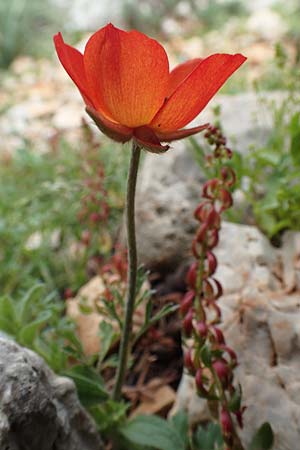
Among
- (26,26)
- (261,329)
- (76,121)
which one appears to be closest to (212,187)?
(261,329)

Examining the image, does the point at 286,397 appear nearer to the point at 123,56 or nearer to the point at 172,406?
the point at 172,406

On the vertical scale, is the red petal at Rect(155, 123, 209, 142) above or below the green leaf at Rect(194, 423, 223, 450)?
above

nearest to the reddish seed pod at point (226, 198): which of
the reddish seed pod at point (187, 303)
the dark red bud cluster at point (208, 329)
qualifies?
the dark red bud cluster at point (208, 329)

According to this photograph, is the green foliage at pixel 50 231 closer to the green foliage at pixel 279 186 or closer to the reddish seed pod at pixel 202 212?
the green foliage at pixel 279 186

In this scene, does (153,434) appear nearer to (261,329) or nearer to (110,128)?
(261,329)

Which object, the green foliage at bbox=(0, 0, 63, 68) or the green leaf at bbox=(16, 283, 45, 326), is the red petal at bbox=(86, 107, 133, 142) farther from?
the green foliage at bbox=(0, 0, 63, 68)

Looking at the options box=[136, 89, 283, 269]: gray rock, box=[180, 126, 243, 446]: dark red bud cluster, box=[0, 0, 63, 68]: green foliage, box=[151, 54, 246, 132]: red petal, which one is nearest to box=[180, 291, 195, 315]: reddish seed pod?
box=[180, 126, 243, 446]: dark red bud cluster

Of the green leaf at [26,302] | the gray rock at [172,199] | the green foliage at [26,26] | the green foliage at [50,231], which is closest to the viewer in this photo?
the green leaf at [26,302]
